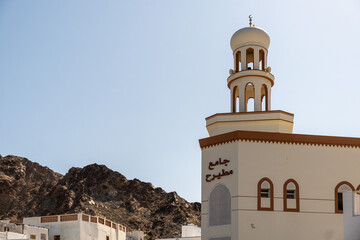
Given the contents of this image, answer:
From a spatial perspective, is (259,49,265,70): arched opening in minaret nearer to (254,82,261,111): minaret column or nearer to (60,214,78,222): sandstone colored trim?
(254,82,261,111): minaret column

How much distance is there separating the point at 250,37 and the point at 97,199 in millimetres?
59825

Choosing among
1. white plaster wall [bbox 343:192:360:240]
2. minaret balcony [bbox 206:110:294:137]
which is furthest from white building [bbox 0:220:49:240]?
white plaster wall [bbox 343:192:360:240]

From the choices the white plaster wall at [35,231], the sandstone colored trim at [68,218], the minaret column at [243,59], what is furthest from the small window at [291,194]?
the sandstone colored trim at [68,218]

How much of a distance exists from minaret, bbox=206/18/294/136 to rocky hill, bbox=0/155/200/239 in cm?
4724

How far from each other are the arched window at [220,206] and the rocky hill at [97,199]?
48.1m

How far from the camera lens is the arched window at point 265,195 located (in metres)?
23.1

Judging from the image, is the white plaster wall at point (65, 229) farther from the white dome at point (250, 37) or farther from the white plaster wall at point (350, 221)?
the white plaster wall at point (350, 221)

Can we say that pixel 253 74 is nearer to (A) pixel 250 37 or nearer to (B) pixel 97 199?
(A) pixel 250 37

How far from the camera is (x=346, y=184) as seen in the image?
78.2 ft

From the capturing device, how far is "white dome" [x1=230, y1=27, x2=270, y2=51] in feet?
88.1

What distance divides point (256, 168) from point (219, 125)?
328 cm

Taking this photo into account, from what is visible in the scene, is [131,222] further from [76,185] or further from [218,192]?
[218,192]

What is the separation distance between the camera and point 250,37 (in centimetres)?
2689

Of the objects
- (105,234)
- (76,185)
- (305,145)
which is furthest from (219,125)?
(76,185)
